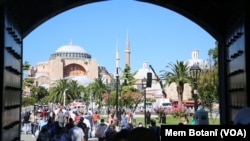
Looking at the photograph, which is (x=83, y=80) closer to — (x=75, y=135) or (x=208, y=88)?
(x=208, y=88)

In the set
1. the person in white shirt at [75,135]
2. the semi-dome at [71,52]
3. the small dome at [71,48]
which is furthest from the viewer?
the small dome at [71,48]

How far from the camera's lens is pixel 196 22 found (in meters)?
11.5

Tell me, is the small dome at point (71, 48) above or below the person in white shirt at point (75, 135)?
above

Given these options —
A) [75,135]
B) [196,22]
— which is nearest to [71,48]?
[75,135]

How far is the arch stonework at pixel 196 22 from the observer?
27.0ft

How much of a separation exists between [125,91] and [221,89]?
60.5 meters

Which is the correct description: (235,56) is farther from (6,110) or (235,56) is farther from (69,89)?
(69,89)

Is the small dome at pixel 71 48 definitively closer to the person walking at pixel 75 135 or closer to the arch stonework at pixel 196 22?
the person walking at pixel 75 135

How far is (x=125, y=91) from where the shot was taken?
2820 inches

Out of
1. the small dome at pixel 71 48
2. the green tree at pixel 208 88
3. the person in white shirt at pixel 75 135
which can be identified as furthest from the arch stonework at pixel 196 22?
the small dome at pixel 71 48

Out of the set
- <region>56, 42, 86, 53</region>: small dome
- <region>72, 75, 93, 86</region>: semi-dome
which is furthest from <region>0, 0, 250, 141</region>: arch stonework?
<region>56, 42, 86, 53</region>: small dome

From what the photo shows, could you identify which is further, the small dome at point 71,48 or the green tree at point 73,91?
the small dome at point 71,48

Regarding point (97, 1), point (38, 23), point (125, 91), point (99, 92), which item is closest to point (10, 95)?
point (38, 23)

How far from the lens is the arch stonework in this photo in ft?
27.0
